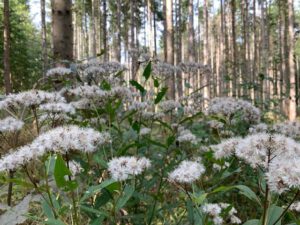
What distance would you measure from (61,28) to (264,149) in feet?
12.6

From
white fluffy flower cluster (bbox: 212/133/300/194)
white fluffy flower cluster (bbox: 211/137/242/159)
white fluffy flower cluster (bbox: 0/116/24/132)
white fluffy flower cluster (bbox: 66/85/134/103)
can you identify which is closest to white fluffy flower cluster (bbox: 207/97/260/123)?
white fluffy flower cluster (bbox: 66/85/134/103)

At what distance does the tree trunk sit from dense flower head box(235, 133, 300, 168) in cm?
360

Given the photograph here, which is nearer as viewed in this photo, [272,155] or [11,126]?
[272,155]

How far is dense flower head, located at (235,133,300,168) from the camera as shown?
1.59m

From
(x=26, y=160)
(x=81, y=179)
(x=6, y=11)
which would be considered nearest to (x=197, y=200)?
(x=26, y=160)

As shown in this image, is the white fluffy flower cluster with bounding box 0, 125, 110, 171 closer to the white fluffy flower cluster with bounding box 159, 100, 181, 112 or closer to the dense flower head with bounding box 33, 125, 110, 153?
the dense flower head with bounding box 33, 125, 110, 153

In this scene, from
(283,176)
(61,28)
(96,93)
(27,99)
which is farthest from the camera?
(61,28)

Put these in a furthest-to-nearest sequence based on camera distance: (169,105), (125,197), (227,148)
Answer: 1. (169,105)
2. (227,148)
3. (125,197)

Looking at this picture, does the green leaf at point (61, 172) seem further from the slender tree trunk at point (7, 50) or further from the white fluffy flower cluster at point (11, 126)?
the slender tree trunk at point (7, 50)

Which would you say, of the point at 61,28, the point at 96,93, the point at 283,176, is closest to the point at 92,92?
the point at 96,93

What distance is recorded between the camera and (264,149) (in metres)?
1.60

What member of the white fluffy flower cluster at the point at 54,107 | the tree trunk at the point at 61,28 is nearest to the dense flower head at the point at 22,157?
the white fluffy flower cluster at the point at 54,107

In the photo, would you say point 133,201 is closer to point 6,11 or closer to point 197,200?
point 197,200

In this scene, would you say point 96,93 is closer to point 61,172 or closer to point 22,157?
point 22,157
